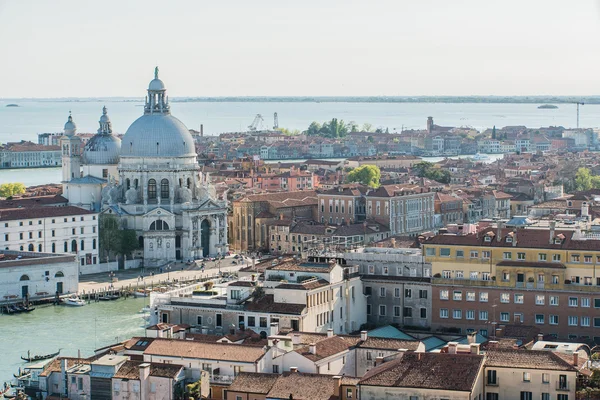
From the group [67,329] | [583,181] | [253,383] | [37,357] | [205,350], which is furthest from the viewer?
[583,181]

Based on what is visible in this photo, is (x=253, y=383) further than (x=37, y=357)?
No

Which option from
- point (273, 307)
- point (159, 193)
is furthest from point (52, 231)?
point (273, 307)

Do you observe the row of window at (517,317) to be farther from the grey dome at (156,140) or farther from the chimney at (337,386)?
the grey dome at (156,140)

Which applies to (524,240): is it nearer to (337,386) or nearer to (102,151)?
(337,386)

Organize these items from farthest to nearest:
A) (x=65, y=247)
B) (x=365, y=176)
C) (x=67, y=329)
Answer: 1. (x=365, y=176)
2. (x=65, y=247)
3. (x=67, y=329)

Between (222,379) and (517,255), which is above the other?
(517,255)

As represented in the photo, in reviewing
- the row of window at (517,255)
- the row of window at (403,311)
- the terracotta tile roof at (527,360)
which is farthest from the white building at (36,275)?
the terracotta tile roof at (527,360)

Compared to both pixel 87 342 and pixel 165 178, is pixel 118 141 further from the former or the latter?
pixel 87 342
